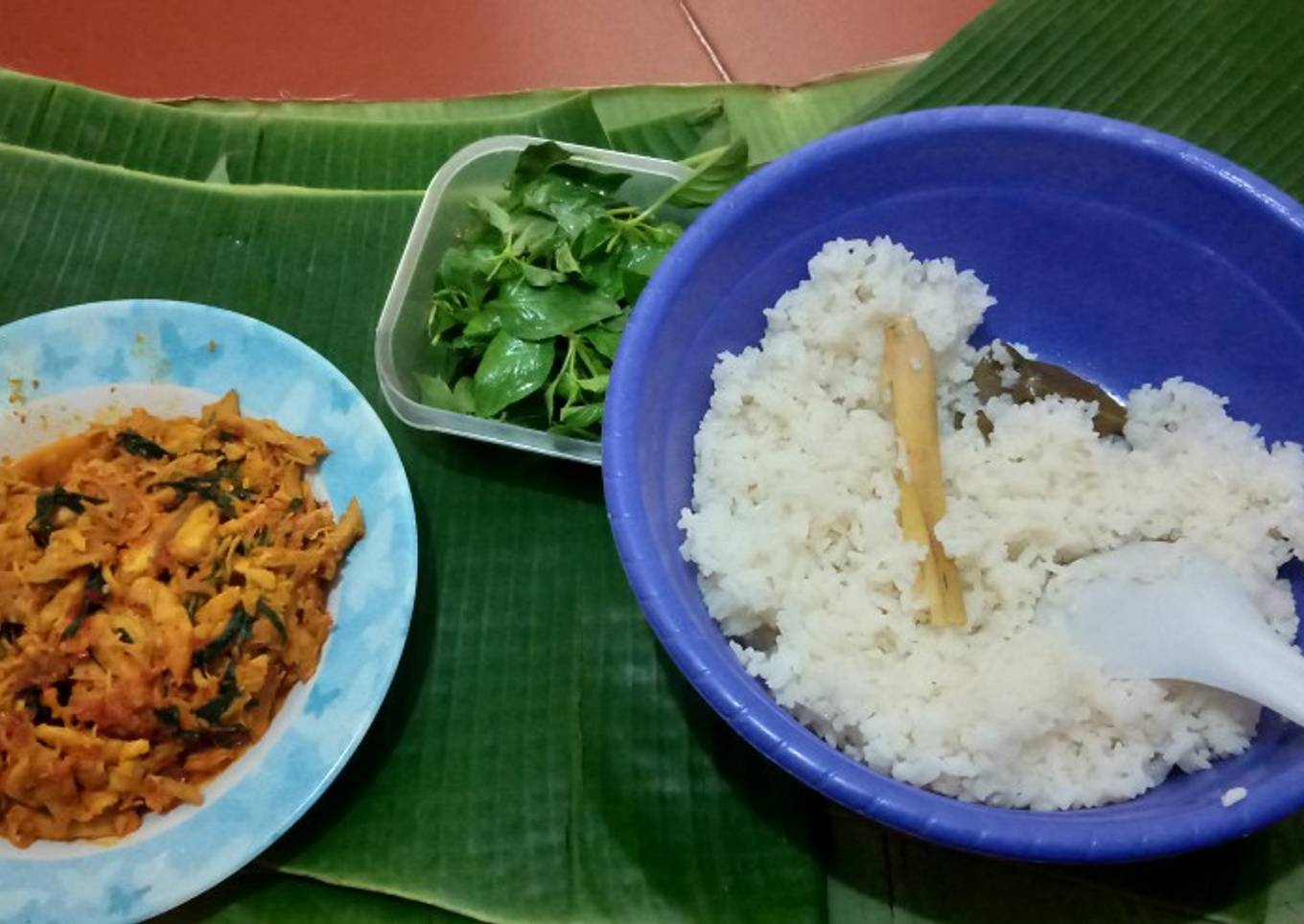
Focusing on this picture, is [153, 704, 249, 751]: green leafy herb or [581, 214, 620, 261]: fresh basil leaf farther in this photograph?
[581, 214, 620, 261]: fresh basil leaf

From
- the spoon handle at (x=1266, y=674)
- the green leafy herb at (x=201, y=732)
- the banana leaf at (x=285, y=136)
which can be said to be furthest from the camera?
the banana leaf at (x=285, y=136)

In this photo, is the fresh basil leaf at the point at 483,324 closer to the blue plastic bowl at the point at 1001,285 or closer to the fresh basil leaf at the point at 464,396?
the fresh basil leaf at the point at 464,396

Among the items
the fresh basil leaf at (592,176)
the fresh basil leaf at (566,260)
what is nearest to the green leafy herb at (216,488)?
the fresh basil leaf at (566,260)

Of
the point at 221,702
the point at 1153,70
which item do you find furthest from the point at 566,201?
the point at 1153,70

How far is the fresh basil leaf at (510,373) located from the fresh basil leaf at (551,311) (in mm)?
18

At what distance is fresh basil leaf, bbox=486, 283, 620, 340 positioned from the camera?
1616 millimetres

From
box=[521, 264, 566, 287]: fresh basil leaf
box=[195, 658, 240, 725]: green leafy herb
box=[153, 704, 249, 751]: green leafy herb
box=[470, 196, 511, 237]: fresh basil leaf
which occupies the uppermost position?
box=[470, 196, 511, 237]: fresh basil leaf

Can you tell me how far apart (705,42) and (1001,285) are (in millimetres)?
932

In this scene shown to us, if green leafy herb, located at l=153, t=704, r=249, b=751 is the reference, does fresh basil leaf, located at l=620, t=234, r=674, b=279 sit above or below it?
above

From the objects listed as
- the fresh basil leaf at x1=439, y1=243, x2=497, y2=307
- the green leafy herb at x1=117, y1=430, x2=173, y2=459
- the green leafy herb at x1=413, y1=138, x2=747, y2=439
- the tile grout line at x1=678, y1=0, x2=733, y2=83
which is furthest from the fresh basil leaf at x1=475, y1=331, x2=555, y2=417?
Answer: the tile grout line at x1=678, y1=0, x2=733, y2=83

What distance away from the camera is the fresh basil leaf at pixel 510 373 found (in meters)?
1.61

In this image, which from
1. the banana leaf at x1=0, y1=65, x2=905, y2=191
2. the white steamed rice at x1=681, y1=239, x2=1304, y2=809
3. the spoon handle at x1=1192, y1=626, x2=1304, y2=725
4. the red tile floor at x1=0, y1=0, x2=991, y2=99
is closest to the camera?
the spoon handle at x1=1192, y1=626, x2=1304, y2=725

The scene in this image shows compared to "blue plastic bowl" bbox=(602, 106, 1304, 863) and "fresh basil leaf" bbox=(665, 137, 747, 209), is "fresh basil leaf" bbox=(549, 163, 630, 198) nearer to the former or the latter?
"fresh basil leaf" bbox=(665, 137, 747, 209)

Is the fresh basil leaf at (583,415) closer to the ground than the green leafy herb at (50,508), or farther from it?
farther from it
